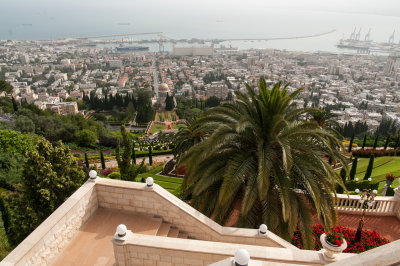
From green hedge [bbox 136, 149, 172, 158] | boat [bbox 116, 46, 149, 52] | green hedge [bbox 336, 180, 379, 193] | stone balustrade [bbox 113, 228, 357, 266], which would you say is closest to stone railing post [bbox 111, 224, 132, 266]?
stone balustrade [bbox 113, 228, 357, 266]

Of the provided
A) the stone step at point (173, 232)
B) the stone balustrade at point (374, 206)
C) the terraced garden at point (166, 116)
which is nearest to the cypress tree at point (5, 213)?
the stone step at point (173, 232)

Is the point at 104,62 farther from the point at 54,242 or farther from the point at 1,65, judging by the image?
the point at 54,242

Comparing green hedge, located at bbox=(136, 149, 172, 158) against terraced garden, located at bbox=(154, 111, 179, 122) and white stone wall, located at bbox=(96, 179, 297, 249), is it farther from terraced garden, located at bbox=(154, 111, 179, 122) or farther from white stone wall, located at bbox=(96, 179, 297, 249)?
terraced garden, located at bbox=(154, 111, 179, 122)

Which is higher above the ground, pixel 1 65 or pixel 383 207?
pixel 383 207

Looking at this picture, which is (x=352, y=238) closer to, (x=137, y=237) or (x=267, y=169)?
(x=267, y=169)

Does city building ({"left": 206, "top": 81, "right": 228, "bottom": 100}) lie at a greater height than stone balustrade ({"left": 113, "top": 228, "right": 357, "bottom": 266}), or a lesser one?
lesser

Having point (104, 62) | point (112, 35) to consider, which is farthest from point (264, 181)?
point (112, 35)
